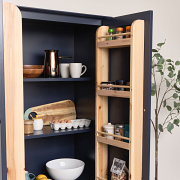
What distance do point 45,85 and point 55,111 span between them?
24 centimetres

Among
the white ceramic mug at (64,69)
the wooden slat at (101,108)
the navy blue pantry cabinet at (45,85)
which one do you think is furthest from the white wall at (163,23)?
the wooden slat at (101,108)

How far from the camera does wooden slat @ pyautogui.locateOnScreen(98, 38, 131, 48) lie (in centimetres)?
175

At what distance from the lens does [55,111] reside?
2406mm

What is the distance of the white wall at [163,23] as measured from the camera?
2.78 meters

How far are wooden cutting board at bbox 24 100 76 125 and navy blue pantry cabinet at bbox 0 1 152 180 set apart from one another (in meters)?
0.05

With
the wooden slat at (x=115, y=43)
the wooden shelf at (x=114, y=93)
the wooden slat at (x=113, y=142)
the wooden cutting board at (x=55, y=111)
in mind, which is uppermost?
the wooden slat at (x=115, y=43)

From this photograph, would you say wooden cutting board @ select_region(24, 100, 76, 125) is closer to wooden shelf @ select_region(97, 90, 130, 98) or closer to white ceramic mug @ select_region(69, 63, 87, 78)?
white ceramic mug @ select_region(69, 63, 87, 78)

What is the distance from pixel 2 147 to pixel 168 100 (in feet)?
5.95

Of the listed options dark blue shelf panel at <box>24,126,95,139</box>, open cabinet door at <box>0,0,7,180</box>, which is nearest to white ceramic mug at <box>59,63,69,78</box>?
dark blue shelf panel at <box>24,126,95,139</box>

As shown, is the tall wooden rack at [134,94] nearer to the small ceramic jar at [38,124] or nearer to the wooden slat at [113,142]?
the wooden slat at [113,142]

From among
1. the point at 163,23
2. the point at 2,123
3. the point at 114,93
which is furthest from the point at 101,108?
the point at 163,23

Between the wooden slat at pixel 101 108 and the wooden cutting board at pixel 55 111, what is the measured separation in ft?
1.59

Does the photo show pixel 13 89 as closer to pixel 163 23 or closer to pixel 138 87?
pixel 138 87

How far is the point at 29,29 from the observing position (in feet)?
7.46
